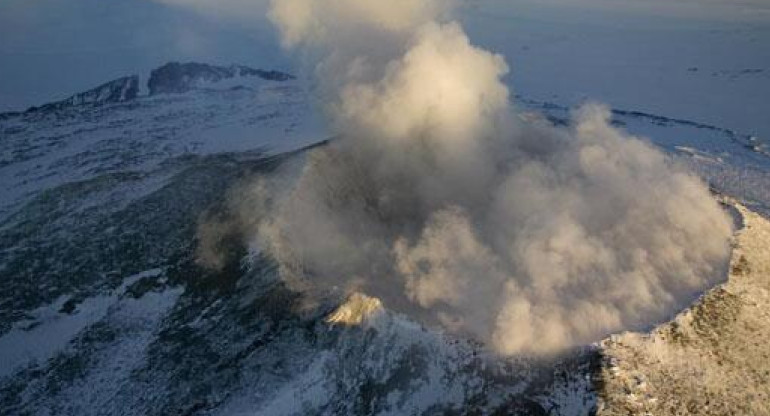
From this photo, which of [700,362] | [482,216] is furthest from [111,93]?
[700,362]

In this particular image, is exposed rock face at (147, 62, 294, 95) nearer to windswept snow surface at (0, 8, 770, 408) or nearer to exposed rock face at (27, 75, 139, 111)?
exposed rock face at (27, 75, 139, 111)

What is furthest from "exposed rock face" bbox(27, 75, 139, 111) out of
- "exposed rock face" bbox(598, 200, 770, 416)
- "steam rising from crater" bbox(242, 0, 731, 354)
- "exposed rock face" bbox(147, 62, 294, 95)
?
"exposed rock face" bbox(598, 200, 770, 416)

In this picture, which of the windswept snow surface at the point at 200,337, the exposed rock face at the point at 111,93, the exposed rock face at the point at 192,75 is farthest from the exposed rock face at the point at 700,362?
the exposed rock face at the point at 111,93

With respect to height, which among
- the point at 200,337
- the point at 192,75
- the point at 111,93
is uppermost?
the point at 200,337

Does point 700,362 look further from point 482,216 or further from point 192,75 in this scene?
point 192,75

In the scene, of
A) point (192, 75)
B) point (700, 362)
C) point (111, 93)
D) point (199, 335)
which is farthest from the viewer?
point (192, 75)

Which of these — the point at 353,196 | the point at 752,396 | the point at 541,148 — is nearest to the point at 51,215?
the point at 353,196

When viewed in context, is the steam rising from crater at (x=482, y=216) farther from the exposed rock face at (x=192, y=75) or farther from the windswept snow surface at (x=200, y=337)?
the exposed rock face at (x=192, y=75)

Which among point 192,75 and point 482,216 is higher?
point 482,216

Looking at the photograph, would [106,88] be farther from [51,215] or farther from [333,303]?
[333,303]
